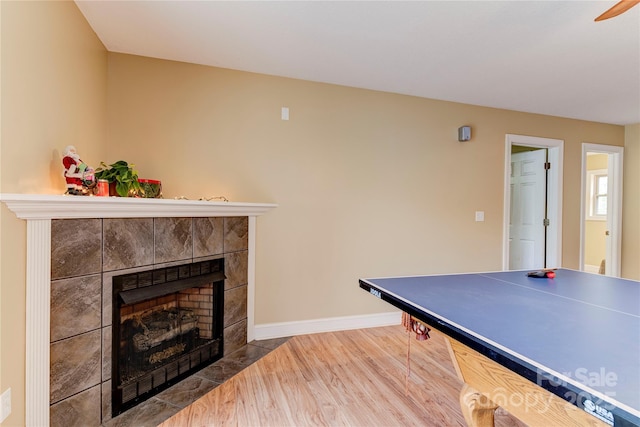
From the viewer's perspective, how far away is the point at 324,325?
9.57 ft

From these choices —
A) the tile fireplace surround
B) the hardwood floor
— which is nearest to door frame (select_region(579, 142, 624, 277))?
the hardwood floor

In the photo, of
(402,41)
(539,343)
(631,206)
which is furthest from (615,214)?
(539,343)

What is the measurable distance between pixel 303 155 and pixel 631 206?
456 cm

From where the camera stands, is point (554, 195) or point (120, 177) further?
point (554, 195)

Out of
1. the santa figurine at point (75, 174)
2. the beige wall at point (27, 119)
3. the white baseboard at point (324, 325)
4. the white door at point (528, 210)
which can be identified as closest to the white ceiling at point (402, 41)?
the beige wall at point (27, 119)

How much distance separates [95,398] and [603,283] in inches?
112

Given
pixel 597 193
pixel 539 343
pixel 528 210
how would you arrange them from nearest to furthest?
1. pixel 539 343
2. pixel 528 210
3. pixel 597 193

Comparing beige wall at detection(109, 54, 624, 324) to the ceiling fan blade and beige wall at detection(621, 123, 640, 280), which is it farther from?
the ceiling fan blade

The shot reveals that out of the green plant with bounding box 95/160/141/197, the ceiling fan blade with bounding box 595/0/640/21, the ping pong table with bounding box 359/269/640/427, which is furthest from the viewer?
the green plant with bounding box 95/160/141/197

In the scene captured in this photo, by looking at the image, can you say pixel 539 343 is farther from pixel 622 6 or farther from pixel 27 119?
pixel 27 119

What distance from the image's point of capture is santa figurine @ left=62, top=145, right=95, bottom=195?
5.17 ft

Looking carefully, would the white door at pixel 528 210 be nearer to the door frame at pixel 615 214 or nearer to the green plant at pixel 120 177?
the door frame at pixel 615 214

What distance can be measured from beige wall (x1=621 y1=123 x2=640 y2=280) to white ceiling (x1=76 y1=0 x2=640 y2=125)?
60.3 inches

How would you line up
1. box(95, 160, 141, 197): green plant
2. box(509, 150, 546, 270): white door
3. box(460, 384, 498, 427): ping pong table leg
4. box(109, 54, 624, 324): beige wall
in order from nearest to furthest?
A: box(460, 384, 498, 427): ping pong table leg → box(95, 160, 141, 197): green plant → box(109, 54, 624, 324): beige wall → box(509, 150, 546, 270): white door
